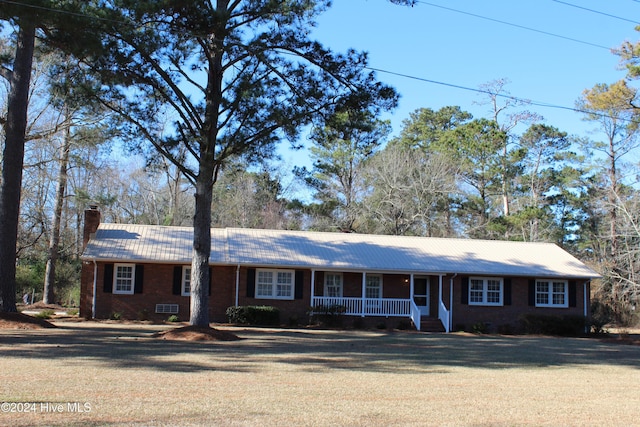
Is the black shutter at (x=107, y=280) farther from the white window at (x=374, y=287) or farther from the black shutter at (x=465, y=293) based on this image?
the black shutter at (x=465, y=293)

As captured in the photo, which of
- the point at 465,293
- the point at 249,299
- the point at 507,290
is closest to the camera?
the point at 249,299

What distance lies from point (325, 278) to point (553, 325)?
32.7ft

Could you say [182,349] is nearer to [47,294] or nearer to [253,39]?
[253,39]

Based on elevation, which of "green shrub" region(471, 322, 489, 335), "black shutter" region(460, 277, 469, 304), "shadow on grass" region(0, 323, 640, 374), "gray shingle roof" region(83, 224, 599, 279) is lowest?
"green shrub" region(471, 322, 489, 335)

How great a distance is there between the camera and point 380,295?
29391 mm

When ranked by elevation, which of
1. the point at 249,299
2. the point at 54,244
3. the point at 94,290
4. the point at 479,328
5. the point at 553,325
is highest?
the point at 54,244

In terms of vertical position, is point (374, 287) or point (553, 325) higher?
point (374, 287)

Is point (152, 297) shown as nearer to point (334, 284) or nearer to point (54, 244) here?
point (334, 284)

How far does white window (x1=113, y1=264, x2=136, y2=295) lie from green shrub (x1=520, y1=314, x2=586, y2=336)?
658 inches

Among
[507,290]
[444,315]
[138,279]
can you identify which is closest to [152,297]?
[138,279]

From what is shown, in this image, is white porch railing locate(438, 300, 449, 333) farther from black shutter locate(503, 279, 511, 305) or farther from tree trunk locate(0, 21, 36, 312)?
tree trunk locate(0, 21, 36, 312)

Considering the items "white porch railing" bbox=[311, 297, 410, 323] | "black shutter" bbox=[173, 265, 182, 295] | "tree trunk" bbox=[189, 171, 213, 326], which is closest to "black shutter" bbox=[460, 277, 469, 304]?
"white porch railing" bbox=[311, 297, 410, 323]

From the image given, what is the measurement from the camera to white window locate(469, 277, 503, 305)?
2934 cm

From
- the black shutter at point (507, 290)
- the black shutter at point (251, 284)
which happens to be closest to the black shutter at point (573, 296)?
the black shutter at point (507, 290)
